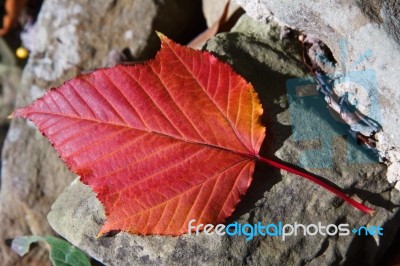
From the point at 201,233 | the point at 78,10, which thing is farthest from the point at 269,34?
the point at 78,10

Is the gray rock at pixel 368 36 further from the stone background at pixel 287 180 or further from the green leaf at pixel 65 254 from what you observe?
the green leaf at pixel 65 254

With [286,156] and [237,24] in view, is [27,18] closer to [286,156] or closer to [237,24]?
[237,24]

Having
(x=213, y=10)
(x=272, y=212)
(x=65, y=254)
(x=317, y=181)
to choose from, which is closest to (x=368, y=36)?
(x=317, y=181)

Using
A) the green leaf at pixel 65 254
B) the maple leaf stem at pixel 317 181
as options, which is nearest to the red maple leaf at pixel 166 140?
the maple leaf stem at pixel 317 181

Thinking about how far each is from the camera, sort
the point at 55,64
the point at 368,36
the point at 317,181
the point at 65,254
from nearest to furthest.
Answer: the point at 368,36 < the point at 317,181 < the point at 65,254 < the point at 55,64

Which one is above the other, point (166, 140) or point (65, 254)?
point (166, 140)

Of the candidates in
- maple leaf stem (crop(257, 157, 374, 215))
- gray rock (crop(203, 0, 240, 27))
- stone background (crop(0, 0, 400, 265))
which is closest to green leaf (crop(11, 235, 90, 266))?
stone background (crop(0, 0, 400, 265))

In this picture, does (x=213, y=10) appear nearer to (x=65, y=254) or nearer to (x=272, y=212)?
(x=272, y=212)

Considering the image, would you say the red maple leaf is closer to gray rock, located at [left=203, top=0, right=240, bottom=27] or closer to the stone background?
the stone background
